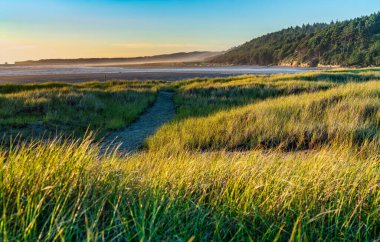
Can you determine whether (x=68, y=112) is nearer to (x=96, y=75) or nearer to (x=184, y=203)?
(x=184, y=203)

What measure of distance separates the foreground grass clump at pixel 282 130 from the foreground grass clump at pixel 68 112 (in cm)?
335

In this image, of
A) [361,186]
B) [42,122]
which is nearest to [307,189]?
[361,186]

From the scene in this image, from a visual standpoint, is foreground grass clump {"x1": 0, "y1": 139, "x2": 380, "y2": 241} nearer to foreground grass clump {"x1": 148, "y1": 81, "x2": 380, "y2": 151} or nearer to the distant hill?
foreground grass clump {"x1": 148, "y1": 81, "x2": 380, "y2": 151}

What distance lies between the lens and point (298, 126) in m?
7.73

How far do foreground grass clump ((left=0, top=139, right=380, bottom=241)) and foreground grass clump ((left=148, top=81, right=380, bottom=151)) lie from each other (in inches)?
124

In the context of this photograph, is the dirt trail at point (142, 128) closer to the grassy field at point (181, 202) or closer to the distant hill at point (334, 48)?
the grassy field at point (181, 202)

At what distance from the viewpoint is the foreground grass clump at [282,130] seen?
22.9ft

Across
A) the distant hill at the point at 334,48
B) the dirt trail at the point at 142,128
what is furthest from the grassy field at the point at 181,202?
the distant hill at the point at 334,48

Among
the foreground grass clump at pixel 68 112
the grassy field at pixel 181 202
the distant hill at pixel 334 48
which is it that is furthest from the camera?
the distant hill at pixel 334 48

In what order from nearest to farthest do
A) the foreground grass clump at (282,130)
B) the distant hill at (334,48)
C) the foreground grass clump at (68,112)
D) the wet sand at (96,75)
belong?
1. the foreground grass clump at (282,130)
2. the foreground grass clump at (68,112)
3. the wet sand at (96,75)
4. the distant hill at (334,48)

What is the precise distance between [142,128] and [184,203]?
30.8 feet

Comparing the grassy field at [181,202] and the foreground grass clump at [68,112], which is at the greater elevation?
the grassy field at [181,202]

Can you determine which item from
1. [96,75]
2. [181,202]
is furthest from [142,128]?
[96,75]

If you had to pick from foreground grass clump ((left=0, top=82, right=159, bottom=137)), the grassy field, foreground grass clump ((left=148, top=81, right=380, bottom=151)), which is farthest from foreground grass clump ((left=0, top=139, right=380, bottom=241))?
foreground grass clump ((left=0, top=82, right=159, bottom=137))
